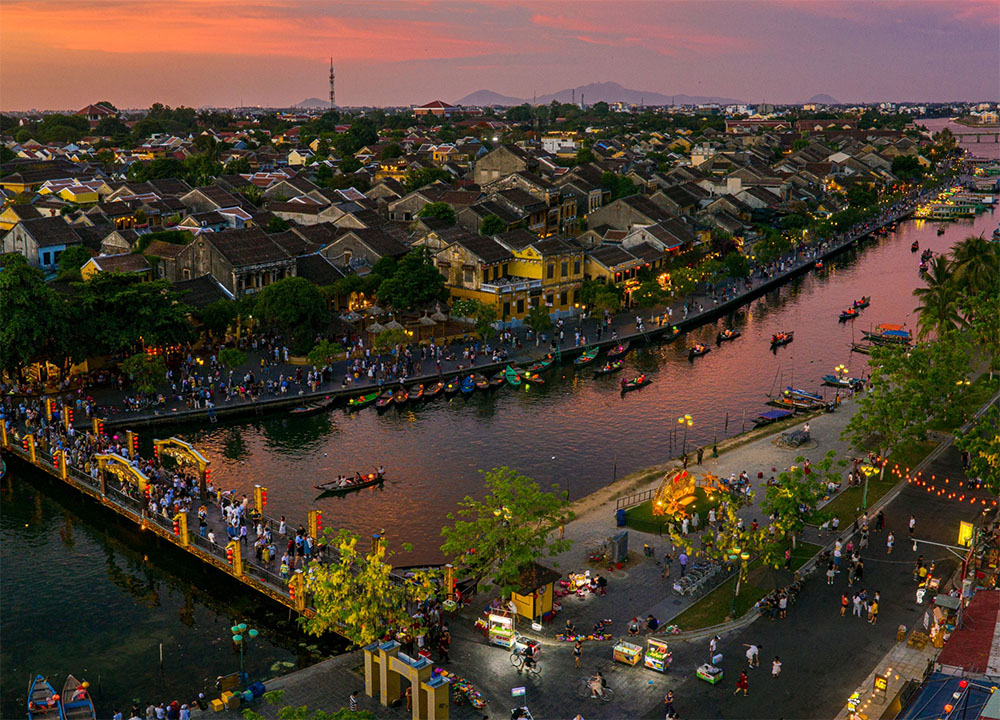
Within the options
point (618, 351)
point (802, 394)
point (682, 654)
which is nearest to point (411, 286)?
point (618, 351)

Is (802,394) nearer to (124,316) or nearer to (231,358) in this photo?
(231,358)

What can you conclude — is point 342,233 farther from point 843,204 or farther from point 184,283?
point 843,204

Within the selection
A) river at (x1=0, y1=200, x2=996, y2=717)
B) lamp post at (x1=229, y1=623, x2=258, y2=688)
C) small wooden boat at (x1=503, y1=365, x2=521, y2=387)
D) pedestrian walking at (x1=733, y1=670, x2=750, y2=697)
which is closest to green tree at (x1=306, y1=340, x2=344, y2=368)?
river at (x1=0, y1=200, x2=996, y2=717)

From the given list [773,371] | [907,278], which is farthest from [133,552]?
[907,278]

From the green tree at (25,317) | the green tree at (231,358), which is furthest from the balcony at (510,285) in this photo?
the green tree at (25,317)

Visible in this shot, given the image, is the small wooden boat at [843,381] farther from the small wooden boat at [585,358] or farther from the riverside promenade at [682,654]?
the riverside promenade at [682,654]
